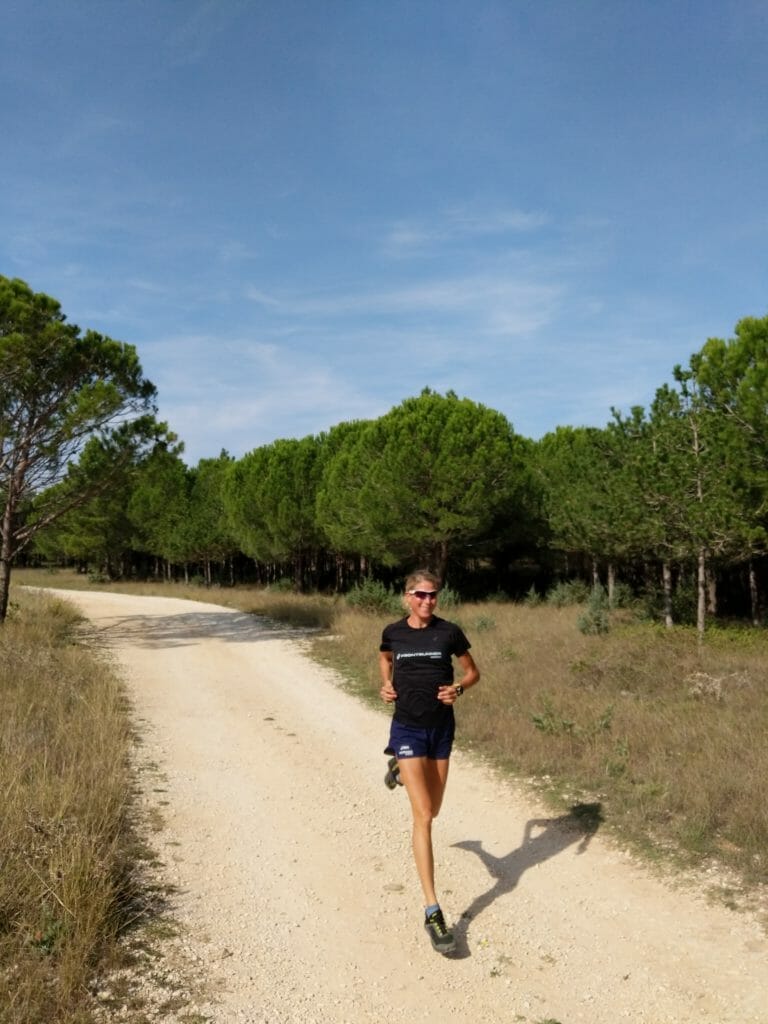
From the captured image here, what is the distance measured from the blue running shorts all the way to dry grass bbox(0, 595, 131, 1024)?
1801 mm

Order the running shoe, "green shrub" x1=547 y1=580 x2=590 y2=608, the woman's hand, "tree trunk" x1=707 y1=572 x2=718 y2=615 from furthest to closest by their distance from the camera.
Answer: "green shrub" x1=547 y1=580 x2=590 y2=608 < "tree trunk" x1=707 y1=572 x2=718 y2=615 < the woman's hand < the running shoe

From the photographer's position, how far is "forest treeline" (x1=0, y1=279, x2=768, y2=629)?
1559cm

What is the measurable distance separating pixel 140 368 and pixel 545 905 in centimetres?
1764

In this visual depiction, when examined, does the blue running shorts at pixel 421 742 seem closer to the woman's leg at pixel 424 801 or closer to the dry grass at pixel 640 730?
the woman's leg at pixel 424 801

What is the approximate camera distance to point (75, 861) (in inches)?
158

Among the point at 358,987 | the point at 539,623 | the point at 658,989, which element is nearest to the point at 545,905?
the point at 658,989

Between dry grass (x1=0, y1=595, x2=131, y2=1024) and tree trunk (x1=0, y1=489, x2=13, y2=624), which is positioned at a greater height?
tree trunk (x1=0, y1=489, x2=13, y2=624)

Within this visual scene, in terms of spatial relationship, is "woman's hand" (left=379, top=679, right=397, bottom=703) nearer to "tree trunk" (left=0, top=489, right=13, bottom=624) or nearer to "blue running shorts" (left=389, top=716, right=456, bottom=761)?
"blue running shorts" (left=389, top=716, right=456, bottom=761)

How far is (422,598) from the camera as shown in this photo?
4.48 m

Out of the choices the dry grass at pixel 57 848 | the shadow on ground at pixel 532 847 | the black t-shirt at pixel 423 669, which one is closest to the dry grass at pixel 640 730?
the shadow on ground at pixel 532 847

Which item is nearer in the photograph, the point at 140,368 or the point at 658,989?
the point at 658,989

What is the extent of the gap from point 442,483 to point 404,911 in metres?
21.2

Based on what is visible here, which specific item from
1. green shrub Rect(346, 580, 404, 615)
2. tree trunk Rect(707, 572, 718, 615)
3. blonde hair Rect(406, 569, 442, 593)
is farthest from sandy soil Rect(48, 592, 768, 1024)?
tree trunk Rect(707, 572, 718, 615)

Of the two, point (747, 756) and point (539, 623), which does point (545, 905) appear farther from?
point (539, 623)
